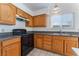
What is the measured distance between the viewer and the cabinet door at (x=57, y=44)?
4186mm

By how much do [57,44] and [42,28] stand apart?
76.9 inches

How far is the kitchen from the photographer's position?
3.38 metres

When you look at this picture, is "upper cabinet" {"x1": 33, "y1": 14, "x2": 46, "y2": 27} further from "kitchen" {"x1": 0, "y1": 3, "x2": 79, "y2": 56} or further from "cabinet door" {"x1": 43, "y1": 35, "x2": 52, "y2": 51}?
"cabinet door" {"x1": 43, "y1": 35, "x2": 52, "y2": 51}

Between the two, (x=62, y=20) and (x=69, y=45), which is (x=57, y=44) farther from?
(x=62, y=20)

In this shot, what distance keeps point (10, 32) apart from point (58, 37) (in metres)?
1.79

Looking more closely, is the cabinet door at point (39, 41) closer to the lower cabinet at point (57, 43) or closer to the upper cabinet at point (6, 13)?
the lower cabinet at point (57, 43)

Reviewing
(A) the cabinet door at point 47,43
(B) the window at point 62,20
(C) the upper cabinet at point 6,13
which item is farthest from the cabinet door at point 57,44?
(C) the upper cabinet at point 6,13

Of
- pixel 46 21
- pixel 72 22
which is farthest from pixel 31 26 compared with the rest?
pixel 72 22

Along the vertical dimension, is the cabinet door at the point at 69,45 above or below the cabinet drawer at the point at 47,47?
above

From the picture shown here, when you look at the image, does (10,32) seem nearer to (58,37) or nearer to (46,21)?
(58,37)

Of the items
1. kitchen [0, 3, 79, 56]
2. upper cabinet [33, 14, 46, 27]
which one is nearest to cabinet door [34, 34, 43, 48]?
kitchen [0, 3, 79, 56]

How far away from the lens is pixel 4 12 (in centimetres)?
289

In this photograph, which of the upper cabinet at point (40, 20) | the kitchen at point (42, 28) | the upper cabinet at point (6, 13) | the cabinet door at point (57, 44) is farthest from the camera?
the upper cabinet at point (40, 20)

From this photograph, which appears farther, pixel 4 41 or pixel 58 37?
pixel 58 37
